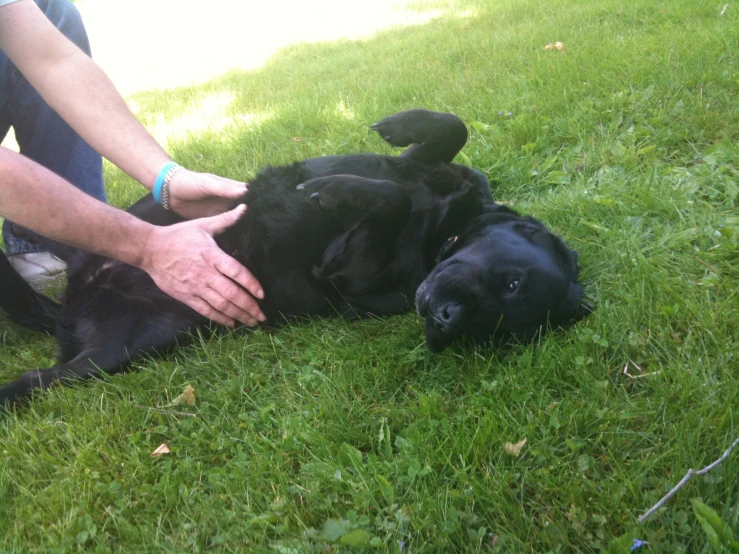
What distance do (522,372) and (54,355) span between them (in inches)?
82.0

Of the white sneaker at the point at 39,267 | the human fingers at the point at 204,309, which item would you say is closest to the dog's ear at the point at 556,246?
the human fingers at the point at 204,309

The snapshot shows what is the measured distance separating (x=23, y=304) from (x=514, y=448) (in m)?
2.25

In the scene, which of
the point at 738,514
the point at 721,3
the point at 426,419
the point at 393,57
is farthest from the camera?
the point at 393,57

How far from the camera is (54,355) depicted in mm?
2617

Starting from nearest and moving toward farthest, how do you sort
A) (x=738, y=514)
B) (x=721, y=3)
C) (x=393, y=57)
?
(x=738, y=514) → (x=721, y=3) → (x=393, y=57)

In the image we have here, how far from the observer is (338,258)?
2576mm

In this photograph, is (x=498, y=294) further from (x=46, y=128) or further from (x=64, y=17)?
(x=64, y=17)

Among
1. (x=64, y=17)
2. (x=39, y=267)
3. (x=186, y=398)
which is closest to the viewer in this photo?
(x=186, y=398)

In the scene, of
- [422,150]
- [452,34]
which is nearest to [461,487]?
[422,150]

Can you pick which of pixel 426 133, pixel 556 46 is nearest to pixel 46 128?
pixel 426 133

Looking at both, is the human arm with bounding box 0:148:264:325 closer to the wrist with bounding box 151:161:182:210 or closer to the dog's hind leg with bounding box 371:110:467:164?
the wrist with bounding box 151:161:182:210

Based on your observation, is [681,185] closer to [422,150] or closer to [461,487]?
Answer: [422,150]

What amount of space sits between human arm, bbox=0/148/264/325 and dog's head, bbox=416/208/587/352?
853 millimetres

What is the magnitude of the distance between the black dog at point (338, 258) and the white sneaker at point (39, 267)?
546 mm
